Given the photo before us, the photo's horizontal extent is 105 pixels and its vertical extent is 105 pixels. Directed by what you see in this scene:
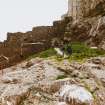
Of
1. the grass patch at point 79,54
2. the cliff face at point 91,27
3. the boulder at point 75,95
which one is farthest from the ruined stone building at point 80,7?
the boulder at point 75,95

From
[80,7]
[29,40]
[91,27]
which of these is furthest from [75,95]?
[80,7]

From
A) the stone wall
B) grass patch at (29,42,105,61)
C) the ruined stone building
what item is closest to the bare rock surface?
grass patch at (29,42,105,61)

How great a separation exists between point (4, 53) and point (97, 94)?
43.9 ft

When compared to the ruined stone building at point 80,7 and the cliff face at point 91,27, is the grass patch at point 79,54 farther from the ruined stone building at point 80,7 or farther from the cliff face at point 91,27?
the ruined stone building at point 80,7

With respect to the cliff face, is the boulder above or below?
below

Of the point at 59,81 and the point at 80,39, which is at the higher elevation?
the point at 80,39

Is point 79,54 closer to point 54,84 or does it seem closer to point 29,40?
point 54,84

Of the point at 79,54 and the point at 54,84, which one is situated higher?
the point at 79,54

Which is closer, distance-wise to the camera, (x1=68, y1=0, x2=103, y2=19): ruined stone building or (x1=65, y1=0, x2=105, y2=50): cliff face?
(x1=65, y1=0, x2=105, y2=50): cliff face

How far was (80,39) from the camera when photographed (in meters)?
31.2

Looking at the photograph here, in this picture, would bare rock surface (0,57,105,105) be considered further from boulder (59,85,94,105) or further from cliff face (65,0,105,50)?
cliff face (65,0,105,50)

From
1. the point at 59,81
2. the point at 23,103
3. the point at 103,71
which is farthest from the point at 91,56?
the point at 23,103

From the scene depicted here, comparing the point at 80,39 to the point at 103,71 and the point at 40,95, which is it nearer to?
the point at 103,71

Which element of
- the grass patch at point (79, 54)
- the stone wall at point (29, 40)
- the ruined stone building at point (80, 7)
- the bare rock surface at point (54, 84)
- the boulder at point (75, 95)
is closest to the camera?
the boulder at point (75, 95)
